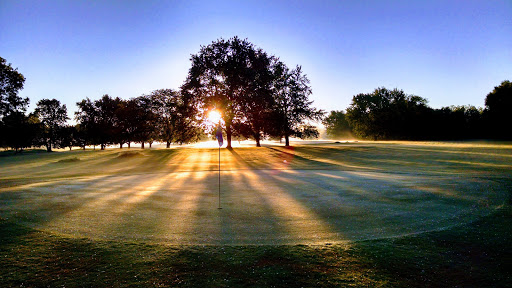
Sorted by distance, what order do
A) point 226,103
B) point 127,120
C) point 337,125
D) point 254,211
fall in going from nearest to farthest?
point 254,211 < point 226,103 < point 127,120 < point 337,125

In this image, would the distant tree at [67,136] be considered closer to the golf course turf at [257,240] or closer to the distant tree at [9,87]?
the distant tree at [9,87]

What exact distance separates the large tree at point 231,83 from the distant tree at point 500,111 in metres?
53.3

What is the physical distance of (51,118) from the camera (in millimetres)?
73438

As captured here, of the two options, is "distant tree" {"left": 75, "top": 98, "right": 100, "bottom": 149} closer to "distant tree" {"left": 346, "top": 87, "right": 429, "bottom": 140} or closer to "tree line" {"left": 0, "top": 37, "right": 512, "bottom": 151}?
"tree line" {"left": 0, "top": 37, "right": 512, "bottom": 151}

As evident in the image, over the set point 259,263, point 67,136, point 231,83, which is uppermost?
point 231,83

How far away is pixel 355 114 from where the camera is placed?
95.5 metres

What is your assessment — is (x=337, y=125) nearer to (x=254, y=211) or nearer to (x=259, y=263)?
(x=254, y=211)

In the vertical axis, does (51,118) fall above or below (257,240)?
above

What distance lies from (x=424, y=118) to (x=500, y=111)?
16801 millimetres

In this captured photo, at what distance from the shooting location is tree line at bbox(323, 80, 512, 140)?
64125 mm

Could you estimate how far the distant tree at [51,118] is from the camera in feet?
234

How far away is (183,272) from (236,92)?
149ft

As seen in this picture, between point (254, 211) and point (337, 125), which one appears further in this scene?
point (337, 125)

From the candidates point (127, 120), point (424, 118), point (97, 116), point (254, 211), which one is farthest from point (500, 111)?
point (97, 116)
